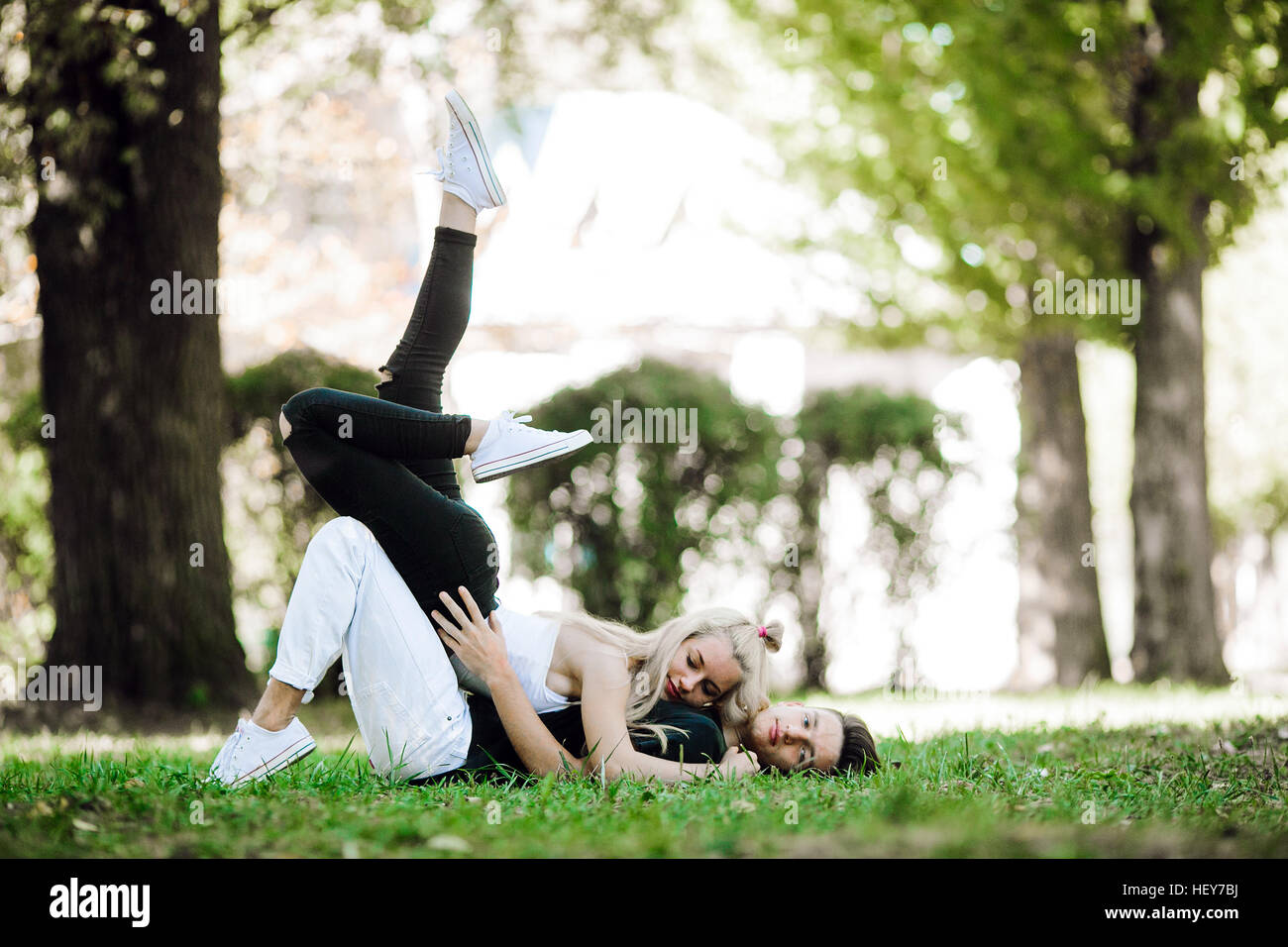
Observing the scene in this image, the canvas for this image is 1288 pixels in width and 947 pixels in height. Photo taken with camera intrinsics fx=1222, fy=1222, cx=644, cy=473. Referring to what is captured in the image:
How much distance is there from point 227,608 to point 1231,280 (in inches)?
708

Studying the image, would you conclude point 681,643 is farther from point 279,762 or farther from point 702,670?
point 279,762

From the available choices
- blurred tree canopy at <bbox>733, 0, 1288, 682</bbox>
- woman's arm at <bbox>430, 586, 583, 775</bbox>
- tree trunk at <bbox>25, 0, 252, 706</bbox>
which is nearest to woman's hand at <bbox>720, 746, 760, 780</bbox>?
woman's arm at <bbox>430, 586, 583, 775</bbox>

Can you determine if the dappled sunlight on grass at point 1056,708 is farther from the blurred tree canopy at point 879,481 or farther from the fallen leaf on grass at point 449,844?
the fallen leaf on grass at point 449,844

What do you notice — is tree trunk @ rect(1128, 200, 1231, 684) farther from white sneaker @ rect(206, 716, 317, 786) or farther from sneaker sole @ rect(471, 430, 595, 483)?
white sneaker @ rect(206, 716, 317, 786)

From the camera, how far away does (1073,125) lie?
891cm

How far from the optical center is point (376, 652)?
4.05 m

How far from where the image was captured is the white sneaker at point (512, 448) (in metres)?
4.36

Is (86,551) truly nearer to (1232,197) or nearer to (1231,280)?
(1232,197)

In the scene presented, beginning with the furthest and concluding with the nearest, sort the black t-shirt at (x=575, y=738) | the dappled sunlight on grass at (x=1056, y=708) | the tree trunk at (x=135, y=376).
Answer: the tree trunk at (x=135, y=376) → the dappled sunlight on grass at (x=1056, y=708) → the black t-shirt at (x=575, y=738)

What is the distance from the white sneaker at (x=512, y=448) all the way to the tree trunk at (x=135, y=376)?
14.6ft

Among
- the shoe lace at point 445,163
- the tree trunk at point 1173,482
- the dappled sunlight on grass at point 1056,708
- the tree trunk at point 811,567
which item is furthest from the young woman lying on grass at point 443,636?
the tree trunk at point 1173,482

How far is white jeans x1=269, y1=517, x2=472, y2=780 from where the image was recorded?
155 inches

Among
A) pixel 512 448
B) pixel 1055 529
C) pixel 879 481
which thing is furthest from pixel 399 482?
pixel 1055 529
